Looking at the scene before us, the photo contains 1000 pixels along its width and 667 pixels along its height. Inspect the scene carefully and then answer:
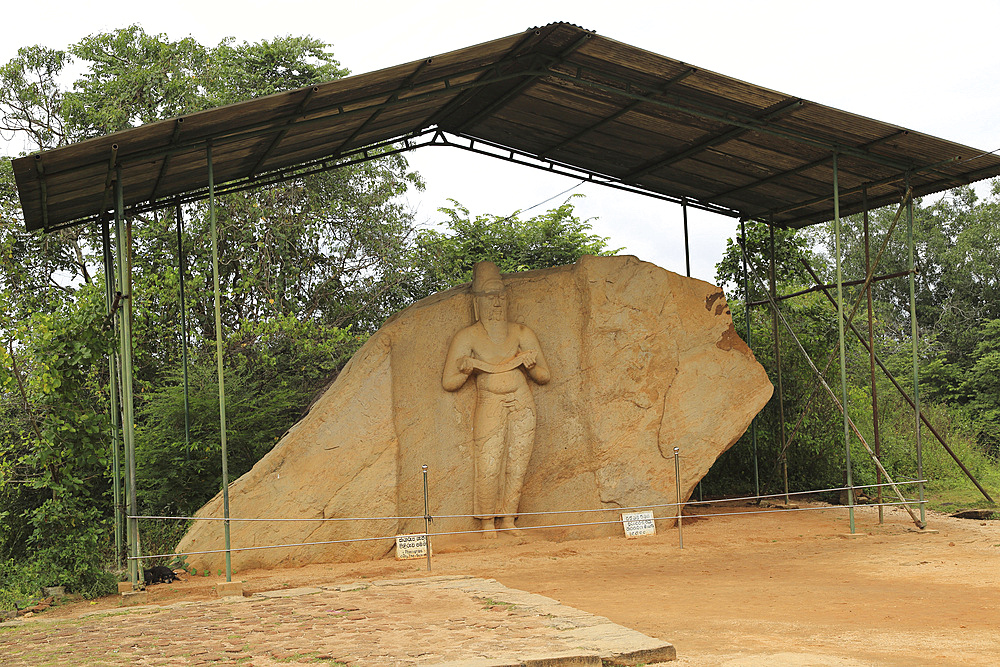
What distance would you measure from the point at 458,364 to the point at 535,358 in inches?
45.1

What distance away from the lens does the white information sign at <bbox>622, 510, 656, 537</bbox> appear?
12.0 meters

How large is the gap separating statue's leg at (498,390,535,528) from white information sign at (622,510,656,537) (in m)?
1.59

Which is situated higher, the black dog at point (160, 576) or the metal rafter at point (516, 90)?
the metal rafter at point (516, 90)

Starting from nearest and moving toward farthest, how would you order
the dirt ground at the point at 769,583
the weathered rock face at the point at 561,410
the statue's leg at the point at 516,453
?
the dirt ground at the point at 769,583 < the weathered rock face at the point at 561,410 < the statue's leg at the point at 516,453

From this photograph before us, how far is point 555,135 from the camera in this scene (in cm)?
1297

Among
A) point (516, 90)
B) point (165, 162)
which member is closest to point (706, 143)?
point (516, 90)

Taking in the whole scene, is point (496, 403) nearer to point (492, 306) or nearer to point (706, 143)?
point (492, 306)

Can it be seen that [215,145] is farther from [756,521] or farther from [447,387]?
[756,521]

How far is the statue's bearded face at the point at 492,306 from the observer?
40.6 feet

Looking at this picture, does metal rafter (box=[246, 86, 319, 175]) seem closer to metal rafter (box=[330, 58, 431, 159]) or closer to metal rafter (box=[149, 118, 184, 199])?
metal rafter (box=[330, 58, 431, 159])

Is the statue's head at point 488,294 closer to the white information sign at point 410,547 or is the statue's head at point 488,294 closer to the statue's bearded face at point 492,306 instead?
the statue's bearded face at point 492,306

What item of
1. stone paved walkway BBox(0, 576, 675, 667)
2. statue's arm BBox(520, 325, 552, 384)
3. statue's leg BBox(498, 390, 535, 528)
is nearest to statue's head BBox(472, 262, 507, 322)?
statue's arm BBox(520, 325, 552, 384)

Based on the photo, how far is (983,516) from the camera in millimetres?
13727

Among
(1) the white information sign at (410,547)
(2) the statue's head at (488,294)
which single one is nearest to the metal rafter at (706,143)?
(2) the statue's head at (488,294)
